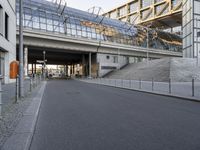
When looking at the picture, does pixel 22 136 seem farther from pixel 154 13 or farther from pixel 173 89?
pixel 154 13

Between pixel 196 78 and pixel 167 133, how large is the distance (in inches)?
1277

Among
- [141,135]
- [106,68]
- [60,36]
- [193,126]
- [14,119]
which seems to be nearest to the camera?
[141,135]

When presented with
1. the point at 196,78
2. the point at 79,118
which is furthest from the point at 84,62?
the point at 79,118

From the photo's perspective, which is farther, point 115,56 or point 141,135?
point 115,56

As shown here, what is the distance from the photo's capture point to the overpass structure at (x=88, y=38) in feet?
170

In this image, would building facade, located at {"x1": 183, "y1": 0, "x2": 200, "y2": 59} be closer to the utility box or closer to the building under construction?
the building under construction

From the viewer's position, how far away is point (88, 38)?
59.9 metres

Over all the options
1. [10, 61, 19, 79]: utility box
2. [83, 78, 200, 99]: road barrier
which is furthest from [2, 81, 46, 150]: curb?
[83, 78, 200, 99]: road barrier

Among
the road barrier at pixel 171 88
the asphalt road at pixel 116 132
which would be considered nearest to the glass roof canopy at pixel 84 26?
the road barrier at pixel 171 88

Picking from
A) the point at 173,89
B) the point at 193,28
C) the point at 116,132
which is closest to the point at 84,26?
the point at 193,28

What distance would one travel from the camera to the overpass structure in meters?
51.9

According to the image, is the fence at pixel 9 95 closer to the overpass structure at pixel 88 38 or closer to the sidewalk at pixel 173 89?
the sidewalk at pixel 173 89

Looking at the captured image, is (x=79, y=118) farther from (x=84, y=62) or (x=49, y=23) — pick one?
(x=84, y=62)

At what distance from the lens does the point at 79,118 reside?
8.16 meters
